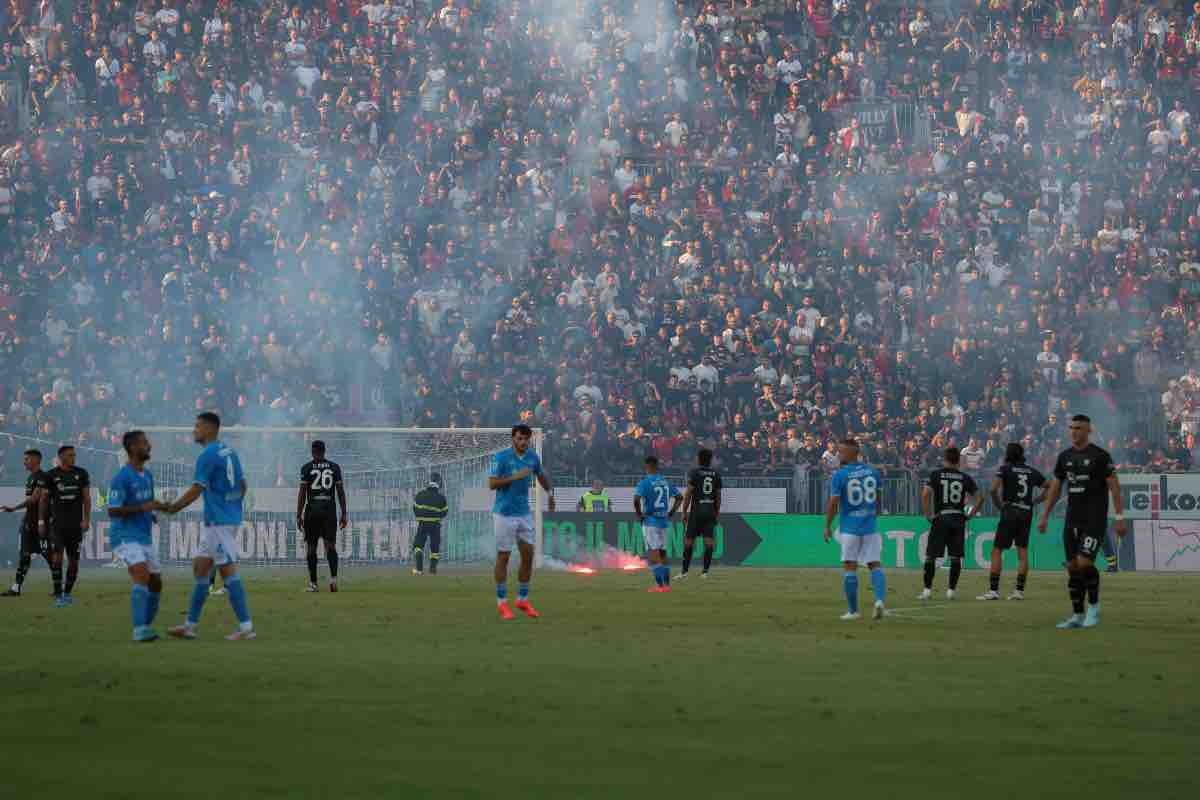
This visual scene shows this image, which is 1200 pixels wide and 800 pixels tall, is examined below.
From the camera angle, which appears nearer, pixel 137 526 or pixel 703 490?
pixel 137 526

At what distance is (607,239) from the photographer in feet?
134

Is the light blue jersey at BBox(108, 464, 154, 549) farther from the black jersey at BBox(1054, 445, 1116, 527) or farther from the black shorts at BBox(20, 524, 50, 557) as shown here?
the black jersey at BBox(1054, 445, 1116, 527)

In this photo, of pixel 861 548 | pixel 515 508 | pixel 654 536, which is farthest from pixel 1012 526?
pixel 515 508

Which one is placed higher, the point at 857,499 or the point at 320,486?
the point at 320,486

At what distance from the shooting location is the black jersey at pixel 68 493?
79.2 ft

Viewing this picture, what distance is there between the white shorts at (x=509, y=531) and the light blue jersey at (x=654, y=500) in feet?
29.2

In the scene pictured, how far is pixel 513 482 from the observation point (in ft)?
66.2

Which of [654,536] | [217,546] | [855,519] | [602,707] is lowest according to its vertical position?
[602,707]

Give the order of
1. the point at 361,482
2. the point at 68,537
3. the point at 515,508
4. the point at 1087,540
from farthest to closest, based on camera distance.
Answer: the point at 361,482 → the point at 68,537 → the point at 515,508 → the point at 1087,540

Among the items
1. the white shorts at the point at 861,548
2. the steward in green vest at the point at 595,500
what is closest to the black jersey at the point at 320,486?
the white shorts at the point at 861,548

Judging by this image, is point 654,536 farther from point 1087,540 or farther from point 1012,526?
point 1087,540

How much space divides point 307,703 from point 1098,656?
7666 millimetres

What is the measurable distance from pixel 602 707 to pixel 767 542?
25.2m

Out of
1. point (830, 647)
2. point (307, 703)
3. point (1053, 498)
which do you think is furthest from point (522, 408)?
point (307, 703)
